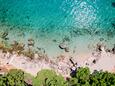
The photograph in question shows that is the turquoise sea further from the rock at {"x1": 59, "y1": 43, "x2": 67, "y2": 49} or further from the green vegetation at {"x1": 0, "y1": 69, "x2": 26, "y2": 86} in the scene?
the green vegetation at {"x1": 0, "y1": 69, "x2": 26, "y2": 86}

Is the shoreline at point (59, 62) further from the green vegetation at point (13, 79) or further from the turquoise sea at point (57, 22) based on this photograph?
the green vegetation at point (13, 79)

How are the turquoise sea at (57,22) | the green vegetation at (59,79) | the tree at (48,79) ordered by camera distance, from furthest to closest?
the turquoise sea at (57,22) → the tree at (48,79) → the green vegetation at (59,79)

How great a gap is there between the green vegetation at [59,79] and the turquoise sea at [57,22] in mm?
3593

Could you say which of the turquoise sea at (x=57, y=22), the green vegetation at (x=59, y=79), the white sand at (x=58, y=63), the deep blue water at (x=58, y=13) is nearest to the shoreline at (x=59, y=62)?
the white sand at (x=58, y=63)

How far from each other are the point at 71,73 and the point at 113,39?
18.3 ft

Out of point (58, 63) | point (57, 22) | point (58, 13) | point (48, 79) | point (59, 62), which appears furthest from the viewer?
point (58, 13)

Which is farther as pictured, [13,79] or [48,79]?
[48,79]

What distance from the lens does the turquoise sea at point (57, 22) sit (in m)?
28.2

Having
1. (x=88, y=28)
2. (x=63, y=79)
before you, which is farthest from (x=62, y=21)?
(x=63, y=79)

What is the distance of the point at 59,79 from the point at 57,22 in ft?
27.1

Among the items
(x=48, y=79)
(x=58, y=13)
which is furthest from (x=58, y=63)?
(x=58, y=13)

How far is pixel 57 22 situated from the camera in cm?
3019

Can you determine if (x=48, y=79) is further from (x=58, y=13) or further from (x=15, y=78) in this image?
(x=58, y=13)

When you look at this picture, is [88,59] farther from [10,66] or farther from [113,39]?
[10,66]
